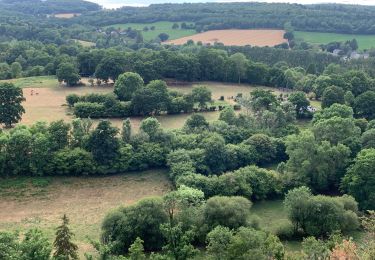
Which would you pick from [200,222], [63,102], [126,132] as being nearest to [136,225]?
[200,222]


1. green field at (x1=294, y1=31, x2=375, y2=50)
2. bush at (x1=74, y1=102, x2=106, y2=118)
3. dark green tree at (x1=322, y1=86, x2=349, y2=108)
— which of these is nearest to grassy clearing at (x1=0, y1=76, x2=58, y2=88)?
bush at (x1=74, y1=102, x2=106, y2=118)

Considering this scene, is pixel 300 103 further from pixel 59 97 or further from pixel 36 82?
pixel 36 82

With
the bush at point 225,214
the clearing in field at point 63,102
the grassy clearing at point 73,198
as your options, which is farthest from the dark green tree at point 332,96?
the bush at point 225,214

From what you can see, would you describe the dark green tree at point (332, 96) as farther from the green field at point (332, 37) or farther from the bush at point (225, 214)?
the green field at point (332, 37)

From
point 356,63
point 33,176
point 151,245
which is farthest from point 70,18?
point 151,245

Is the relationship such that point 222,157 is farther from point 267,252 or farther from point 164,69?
point 164,69

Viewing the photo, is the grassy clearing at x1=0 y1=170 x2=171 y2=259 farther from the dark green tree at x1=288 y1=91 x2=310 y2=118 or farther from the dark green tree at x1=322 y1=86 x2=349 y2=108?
the dark green tree at x1=322 y1=86 x2=349 y2=108
